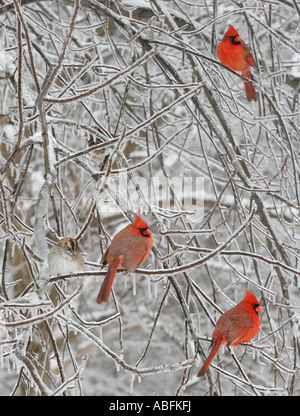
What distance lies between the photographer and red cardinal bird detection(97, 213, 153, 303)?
2143 mm

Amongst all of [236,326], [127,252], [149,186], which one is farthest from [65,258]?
[149,186]

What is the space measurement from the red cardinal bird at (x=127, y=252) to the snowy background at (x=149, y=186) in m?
0.07

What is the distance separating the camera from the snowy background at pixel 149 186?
1924 mm

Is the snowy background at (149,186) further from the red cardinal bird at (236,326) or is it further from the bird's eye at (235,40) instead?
the bird's eye at (235,40)

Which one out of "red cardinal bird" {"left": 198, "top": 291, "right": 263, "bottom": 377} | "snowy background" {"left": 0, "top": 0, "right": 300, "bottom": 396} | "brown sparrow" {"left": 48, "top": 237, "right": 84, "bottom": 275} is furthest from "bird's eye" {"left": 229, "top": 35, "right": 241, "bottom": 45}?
"brown sparrow" {"left": 48, "top": 237, "right": 84, "bottom": 275}

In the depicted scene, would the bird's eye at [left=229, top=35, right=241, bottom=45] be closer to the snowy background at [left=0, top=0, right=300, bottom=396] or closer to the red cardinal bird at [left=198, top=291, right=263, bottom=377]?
the snowy background at [left=0, top=0, right=300, bottom=396]

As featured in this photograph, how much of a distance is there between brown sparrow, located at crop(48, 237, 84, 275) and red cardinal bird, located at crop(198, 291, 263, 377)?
2.35 ft

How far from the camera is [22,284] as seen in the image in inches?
273

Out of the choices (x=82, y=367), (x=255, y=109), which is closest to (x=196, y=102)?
(x=82, y=367)

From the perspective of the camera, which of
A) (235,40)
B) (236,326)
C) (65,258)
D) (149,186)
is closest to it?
(65,258)

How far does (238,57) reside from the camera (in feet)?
12.7

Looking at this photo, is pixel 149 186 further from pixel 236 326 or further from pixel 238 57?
pixel 236 326

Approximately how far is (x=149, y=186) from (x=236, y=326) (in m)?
3.24
